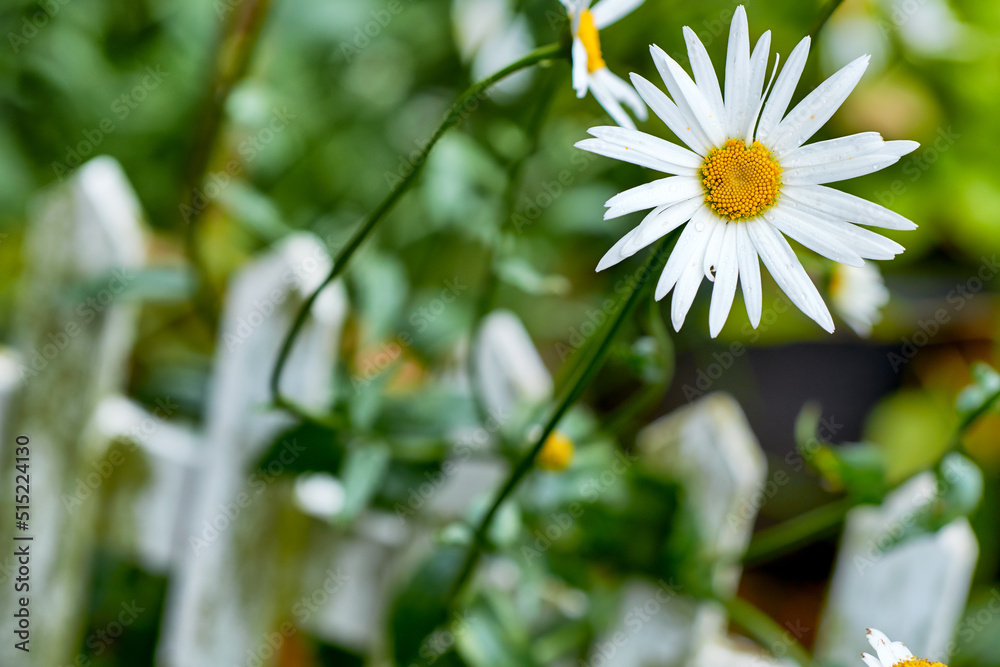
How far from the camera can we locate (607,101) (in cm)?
46

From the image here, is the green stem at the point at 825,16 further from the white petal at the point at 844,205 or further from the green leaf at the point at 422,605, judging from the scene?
the green leaf at the point at 422,605

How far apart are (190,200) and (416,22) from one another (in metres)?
0.47

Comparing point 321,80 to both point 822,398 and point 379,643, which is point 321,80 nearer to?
point 379,643

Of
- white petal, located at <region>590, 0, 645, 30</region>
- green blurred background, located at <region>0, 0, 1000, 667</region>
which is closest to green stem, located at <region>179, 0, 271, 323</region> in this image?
green blurred background, located at <region>0, 0, 1000, 667</region>

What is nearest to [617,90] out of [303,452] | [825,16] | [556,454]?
[825,16]

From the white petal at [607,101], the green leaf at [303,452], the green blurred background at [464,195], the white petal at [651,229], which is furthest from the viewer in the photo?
the green blurred background at [464,195]

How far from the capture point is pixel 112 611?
91 cm

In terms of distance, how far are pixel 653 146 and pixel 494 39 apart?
0.63 meters

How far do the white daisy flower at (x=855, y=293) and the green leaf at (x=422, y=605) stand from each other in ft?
1.25

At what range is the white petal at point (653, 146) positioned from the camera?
0.33 m

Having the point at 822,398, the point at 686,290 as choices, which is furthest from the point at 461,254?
the point at 686,290

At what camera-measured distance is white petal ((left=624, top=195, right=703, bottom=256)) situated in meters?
0.33

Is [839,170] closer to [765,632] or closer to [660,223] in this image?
[660,223]

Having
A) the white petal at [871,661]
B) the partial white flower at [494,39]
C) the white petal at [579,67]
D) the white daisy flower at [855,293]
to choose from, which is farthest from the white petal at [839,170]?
the partial white flower at [494,39]
